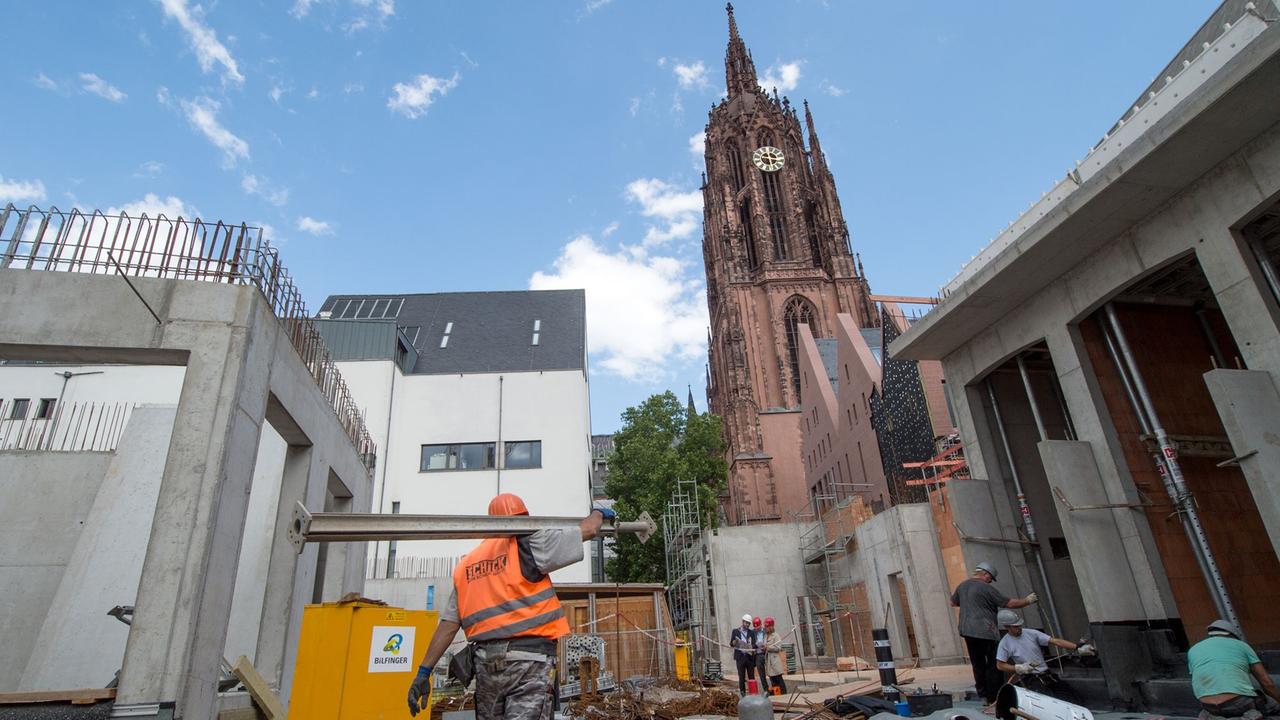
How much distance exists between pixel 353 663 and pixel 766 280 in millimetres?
54136

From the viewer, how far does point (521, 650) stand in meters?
4.20

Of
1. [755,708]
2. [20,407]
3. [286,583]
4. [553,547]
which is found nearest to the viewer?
[553,547]

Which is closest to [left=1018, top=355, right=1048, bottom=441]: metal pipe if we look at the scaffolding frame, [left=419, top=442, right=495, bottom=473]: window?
the scaffolding frame

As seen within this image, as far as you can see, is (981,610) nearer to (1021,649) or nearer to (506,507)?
(1021,649)

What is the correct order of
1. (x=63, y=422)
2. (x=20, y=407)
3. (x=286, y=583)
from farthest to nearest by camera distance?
(x=20, y=407) < (x=63, y=422) < (x=286, y=583)

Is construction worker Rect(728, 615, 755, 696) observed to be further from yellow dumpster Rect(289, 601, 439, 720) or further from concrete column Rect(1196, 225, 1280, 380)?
concrete column Rect(1196, 225, 1280, 380)

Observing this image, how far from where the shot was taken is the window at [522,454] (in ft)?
96.3

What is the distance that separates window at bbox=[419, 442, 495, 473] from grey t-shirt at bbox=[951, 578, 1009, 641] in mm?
23489

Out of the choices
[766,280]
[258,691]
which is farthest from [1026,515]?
[766,280]

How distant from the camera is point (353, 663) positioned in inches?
283

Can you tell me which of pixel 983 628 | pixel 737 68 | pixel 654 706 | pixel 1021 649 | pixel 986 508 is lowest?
pixel 654 706

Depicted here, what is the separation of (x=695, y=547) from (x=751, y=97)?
5798 cm

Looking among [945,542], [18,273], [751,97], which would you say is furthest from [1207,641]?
[751,97]

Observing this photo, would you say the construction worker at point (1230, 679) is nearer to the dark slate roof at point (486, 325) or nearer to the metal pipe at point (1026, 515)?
the metal pipe at point (1026, 515)
